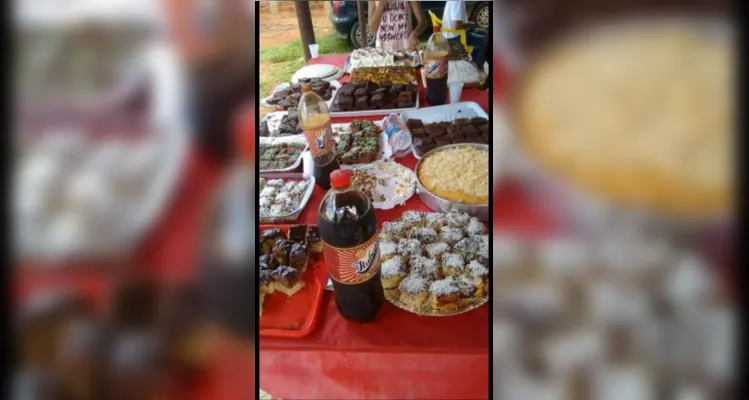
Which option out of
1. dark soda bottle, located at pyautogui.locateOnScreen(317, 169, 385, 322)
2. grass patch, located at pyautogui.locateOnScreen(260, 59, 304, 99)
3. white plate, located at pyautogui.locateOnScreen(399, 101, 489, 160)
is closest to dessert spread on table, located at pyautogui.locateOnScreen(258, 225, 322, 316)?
dark soda bottle, located at pyautogui.locateOnScreen(317, 169, 385, 322)

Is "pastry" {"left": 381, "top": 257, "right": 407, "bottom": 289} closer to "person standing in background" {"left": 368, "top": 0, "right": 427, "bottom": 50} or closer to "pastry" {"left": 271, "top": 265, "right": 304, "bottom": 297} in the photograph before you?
"pastry" {"left": 271, "top": 265, "right": 304, "bottom": 297}

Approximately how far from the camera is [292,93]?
3.48 ft

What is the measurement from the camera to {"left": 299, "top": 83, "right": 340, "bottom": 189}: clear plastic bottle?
1135mm

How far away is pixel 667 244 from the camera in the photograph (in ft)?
2.65

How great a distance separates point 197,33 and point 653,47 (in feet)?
2.59

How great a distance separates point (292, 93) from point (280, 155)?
8.2 inches

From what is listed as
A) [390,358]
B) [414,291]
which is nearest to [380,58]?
[414,291]

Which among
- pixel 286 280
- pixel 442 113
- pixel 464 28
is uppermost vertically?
pixel 464 28

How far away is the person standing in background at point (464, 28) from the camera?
99cm

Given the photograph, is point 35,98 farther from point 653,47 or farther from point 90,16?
point 653,47

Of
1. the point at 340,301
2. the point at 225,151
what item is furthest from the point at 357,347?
the point at 225,151

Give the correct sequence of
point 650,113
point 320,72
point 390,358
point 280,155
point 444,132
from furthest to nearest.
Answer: point 444,132, point 280,155, point 320,72, point 390,358, point 650,113

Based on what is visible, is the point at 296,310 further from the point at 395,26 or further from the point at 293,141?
the point at 395,26

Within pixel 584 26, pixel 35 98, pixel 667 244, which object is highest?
pixel 584 26
